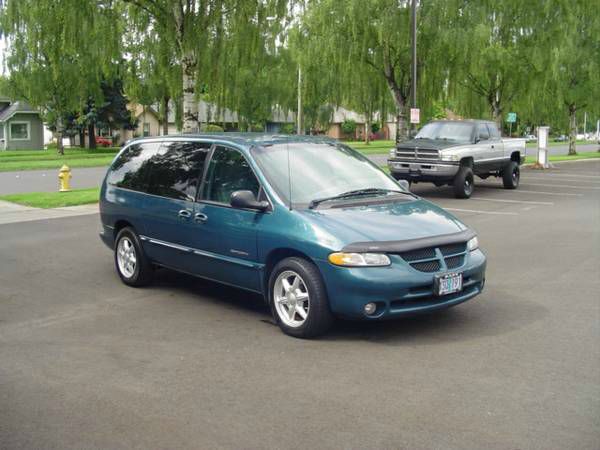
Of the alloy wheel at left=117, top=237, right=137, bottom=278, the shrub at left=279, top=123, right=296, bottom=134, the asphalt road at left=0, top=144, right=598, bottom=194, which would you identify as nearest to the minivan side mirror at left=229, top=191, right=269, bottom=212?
the alloy wheel at left=117, top=237, right=137, bottom=278

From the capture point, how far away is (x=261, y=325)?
6.60 meters

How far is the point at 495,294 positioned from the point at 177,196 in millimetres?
3479

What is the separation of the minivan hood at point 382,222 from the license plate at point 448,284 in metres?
0.37

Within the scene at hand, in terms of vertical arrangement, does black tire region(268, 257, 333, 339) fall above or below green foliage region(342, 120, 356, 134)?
below

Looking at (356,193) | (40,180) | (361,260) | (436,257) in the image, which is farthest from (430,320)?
(40,180)

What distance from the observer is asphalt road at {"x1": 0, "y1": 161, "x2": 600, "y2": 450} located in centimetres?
422

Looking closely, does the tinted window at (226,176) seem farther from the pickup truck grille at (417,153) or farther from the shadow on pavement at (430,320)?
the pickup truck grille at (417,153)

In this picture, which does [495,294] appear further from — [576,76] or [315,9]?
[576,76]

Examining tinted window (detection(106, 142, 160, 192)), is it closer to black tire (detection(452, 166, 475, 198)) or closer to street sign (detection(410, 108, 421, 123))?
black tire (detection(452, 166, 475, 198))

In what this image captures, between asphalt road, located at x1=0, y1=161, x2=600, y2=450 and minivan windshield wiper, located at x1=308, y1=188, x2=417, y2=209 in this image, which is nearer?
asphalt road, located at x1=0, y1=161, x2=600, y2=450

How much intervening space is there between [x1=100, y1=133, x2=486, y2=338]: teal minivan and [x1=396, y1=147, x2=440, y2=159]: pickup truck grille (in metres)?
10.9

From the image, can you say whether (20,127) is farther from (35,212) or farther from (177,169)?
(177,169)

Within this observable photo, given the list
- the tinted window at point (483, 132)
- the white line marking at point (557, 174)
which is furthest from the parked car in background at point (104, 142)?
the tinted window at point (483, 132)

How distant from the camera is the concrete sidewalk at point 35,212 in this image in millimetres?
14656
